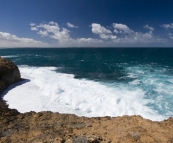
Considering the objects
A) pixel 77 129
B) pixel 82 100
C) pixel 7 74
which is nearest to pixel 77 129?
pixel 77 129

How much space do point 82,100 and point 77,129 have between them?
8930 mm

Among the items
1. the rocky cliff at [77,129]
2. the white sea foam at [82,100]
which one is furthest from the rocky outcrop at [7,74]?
the rocky cliff at [77,129]

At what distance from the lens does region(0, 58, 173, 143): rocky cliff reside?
24.8 feet

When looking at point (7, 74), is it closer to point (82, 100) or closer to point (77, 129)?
point (82, 100)

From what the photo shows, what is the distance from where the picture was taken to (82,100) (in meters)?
17.7

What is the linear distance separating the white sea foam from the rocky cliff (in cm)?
517

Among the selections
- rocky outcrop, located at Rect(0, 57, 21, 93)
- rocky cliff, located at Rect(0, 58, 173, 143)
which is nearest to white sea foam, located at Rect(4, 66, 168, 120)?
rocky outcrop, located at Rect(0, 57, 21, 93)

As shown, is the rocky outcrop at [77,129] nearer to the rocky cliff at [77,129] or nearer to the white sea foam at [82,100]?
the rocky cliff at [77,129]

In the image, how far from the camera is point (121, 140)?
7.64 m

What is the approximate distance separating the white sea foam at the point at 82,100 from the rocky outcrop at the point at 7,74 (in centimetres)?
164

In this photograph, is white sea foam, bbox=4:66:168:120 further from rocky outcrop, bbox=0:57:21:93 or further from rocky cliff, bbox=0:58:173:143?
rocky cliff, bbox=0:58:173:143

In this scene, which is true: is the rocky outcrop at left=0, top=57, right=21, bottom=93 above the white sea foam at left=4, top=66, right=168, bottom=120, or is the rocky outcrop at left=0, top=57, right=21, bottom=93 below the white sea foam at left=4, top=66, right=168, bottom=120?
above

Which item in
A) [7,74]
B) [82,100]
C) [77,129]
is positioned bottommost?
[82,100]

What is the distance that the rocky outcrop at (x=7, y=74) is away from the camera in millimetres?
21513
